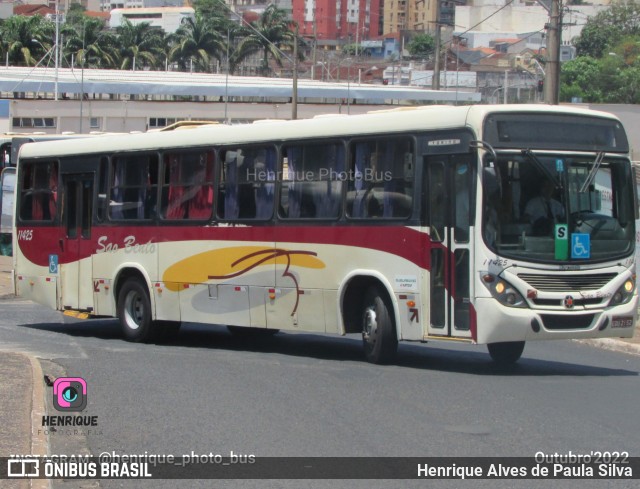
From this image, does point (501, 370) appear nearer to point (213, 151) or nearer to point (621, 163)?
point (621, 163)

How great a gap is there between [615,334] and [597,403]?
2176 mm

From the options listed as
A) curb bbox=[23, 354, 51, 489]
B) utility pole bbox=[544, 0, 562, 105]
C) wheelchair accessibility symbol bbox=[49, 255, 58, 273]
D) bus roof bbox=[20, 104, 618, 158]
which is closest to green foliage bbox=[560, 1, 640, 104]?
utility pole bbox=[544, 0, 562, 105]

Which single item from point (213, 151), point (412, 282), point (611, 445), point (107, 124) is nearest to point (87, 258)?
point (213, 151)

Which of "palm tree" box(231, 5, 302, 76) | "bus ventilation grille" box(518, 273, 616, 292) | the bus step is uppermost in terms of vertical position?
"palm tree" box(231, 5, 302, 76)

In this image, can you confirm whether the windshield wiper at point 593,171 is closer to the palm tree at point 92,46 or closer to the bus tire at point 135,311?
the bus tire at point 135,311

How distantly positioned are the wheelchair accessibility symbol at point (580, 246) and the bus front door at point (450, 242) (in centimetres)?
117

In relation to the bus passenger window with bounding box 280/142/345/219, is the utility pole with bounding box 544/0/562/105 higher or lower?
higher

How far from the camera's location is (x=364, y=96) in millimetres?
60031

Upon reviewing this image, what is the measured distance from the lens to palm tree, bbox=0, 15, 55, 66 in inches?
3349

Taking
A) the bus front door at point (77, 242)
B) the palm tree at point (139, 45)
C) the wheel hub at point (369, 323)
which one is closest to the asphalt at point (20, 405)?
the wheel hub at point (369, 323)

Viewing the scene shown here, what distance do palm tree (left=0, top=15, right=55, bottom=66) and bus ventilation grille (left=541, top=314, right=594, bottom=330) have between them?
7591cm

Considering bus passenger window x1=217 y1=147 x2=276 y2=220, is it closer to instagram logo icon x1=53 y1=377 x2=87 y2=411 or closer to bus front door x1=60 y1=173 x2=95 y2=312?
bus front door x1=60 y1=173 x2=95 y2=312

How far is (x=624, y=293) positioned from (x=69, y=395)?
252 inches

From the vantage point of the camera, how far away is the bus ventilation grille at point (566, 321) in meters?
12.9
